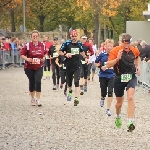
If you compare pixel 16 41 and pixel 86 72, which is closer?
pixel 86 72

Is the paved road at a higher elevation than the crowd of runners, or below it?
below

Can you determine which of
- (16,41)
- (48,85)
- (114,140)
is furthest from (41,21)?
(114,140)

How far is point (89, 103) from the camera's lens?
17375 millimetres

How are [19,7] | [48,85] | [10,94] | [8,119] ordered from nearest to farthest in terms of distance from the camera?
[8,119], [10,94], [48,85], [19,7]

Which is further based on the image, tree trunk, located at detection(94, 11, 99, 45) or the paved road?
tree trunk, located at detection(94, 11, 99, 45)

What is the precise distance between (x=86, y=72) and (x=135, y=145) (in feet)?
38.2

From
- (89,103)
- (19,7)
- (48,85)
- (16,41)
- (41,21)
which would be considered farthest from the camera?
(41,21)

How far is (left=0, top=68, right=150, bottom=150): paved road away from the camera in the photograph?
390 inches

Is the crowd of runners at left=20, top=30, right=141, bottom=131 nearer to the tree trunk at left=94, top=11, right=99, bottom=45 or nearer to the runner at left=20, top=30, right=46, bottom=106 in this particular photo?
the runner at left=20, top=30, right=46, bottom=106

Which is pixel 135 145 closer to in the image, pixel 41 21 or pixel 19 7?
pixel 19 7

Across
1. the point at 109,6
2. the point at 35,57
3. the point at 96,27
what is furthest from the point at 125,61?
the point at 109,6

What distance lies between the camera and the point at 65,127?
12055mm

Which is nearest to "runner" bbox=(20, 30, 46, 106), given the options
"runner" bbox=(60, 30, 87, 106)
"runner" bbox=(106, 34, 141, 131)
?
"runner" bbox=(60, 30, 87, 106)

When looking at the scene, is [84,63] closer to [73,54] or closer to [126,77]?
[73,54]
